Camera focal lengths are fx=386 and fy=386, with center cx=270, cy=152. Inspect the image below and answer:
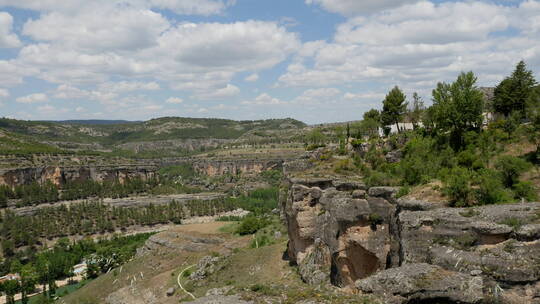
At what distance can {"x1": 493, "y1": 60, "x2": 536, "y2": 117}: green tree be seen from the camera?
43719mm

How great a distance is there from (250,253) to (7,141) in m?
168

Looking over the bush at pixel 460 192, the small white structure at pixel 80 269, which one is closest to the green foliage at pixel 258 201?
the small white structure at pixel 80 269

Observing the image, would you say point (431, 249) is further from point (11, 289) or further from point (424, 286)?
point (11, 289)

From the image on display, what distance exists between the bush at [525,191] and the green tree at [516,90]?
23.0 metres

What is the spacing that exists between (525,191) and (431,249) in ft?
30.2

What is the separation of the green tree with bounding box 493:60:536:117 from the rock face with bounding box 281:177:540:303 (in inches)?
971

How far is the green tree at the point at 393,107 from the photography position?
56.2m

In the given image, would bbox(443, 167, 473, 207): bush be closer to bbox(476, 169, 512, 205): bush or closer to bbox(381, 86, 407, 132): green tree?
bbox(476, 169, 512, 205): bush

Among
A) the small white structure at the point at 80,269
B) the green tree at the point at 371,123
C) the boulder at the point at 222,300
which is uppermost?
the green tree at the point at 371,123

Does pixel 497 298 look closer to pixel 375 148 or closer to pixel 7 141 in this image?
pixel 375 148

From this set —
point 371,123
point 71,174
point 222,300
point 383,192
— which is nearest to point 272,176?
point 71,174

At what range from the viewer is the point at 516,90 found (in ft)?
145

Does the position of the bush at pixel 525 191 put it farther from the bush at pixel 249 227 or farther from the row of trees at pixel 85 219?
the row of trees at pixel 85 219

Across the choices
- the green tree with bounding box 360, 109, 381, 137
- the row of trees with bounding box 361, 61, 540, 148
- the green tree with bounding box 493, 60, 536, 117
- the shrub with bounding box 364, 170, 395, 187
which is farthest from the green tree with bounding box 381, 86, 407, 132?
the shrub with bounding box 364, 170, 395, 187
